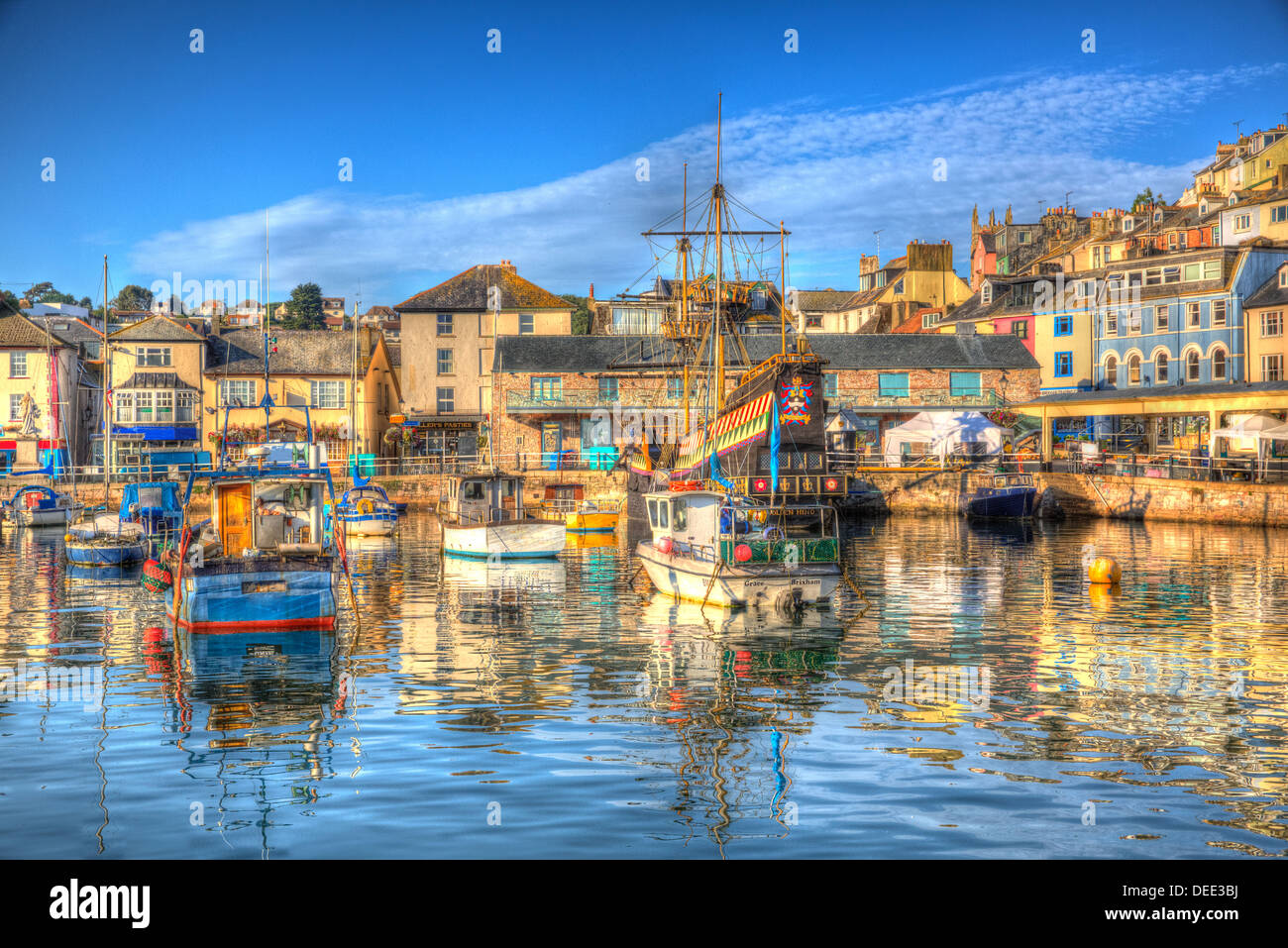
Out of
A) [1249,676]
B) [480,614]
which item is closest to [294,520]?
[480,614]

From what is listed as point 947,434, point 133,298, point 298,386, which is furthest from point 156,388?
point 133,298

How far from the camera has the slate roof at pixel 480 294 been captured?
84.1 m

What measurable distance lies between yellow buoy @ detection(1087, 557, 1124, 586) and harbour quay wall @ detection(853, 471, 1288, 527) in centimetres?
2290

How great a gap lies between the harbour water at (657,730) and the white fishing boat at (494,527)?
31.3 feet

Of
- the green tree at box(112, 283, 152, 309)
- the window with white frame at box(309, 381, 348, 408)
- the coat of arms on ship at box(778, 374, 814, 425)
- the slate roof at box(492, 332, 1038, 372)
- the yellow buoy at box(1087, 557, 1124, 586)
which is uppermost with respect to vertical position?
the green tree at box(112, 283, 152, 309)

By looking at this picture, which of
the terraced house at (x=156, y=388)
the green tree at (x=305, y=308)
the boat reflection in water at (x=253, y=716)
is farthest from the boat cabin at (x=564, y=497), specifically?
the green tree at (x=305, y=308)

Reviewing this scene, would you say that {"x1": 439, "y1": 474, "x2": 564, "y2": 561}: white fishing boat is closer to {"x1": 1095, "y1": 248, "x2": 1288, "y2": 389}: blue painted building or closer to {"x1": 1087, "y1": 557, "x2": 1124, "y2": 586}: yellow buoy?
{"x1": 1087, "y1": 557, "x2": 1124, "y2": 586}: yellow buoy

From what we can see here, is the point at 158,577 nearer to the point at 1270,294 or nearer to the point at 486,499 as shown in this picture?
the point at 486,499

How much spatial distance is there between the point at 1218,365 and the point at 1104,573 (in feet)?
140

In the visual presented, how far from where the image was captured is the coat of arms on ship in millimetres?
41031

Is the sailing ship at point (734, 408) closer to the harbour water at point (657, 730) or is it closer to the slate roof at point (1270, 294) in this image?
the harbour water at point (657, 730)

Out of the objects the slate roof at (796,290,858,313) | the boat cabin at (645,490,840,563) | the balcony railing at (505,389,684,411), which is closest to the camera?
the boat cabin at (645,490,840,563)

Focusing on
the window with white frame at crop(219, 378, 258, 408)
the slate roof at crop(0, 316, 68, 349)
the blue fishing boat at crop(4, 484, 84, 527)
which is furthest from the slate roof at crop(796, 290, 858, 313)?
the blue fishing boat at crop(4, 484, 84, 527)

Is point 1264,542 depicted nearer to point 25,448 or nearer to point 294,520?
point 294,520
